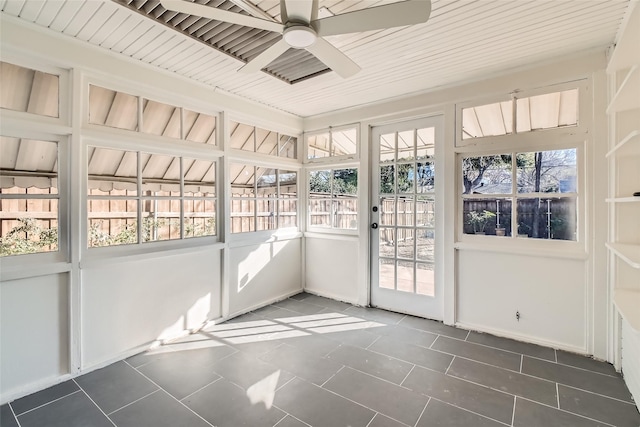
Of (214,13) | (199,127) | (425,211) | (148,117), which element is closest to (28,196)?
(148,117)

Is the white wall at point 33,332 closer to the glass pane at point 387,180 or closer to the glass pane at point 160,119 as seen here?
the glass pane at point 160,119

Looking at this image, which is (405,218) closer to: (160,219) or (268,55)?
(268,55)

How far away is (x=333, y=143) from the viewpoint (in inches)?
157

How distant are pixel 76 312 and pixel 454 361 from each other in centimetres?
290

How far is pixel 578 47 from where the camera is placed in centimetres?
234

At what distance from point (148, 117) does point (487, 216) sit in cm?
330

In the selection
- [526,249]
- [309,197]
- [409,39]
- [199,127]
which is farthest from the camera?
[309,197]

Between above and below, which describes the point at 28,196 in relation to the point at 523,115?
below

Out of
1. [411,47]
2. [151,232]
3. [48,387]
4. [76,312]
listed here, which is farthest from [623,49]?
[48,387]

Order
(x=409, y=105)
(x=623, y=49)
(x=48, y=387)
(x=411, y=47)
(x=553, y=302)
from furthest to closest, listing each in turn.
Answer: (x=409, y=105)
(x=553, y=302)
(x=411, y=47)
(x=48, y=387)
(x=623, y=49)

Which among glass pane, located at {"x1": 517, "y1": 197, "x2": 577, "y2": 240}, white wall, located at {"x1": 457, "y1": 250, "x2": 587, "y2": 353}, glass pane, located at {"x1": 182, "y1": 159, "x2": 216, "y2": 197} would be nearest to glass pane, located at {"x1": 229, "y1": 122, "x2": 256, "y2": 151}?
glass pane, located at {"x1": 182, "y1": 159, "x2": 216, "y2": 197}

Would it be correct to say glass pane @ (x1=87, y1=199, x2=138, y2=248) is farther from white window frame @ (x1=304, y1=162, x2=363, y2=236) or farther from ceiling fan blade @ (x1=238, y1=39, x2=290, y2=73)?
white window frame @ (x1=304, y1=162, x2=363, y2=236)

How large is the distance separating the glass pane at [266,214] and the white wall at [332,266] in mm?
578

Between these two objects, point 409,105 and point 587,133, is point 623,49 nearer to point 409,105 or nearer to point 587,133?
point 587,133
